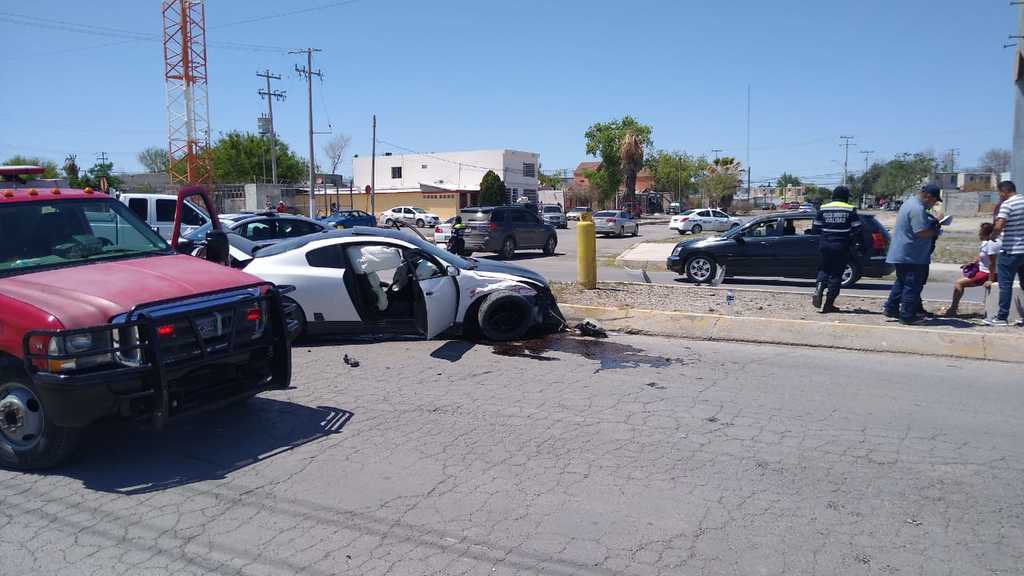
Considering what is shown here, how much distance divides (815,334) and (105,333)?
7.83 metres

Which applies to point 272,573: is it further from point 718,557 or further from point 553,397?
point 553,397

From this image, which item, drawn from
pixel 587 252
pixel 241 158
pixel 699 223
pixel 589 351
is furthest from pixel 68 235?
pixel 241 158

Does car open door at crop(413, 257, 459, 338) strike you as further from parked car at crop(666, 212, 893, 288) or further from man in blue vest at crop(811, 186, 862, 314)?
parked car at crop(666, 212, 893, 288)

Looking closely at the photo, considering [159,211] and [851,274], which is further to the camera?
[159,211]

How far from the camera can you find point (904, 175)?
308 ft

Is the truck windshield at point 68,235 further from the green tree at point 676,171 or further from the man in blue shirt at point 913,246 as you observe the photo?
the green tree at point 676,171

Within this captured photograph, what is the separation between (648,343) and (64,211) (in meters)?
6.47

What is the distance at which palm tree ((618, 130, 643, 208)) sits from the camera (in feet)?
224

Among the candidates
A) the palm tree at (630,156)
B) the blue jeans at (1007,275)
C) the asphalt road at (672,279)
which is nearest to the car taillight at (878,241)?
the asphalt road at (672,279)

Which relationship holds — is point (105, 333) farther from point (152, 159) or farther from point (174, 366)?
point (152, 159)

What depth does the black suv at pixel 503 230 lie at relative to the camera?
23281 millimetres

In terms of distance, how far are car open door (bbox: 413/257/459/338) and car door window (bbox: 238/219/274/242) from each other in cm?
874

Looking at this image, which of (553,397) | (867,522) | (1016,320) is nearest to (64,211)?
(553,397)

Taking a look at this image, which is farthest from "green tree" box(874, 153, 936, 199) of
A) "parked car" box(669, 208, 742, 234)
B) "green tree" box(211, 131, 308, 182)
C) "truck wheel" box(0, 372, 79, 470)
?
"truck wheel" box(0, 372, 79, 470)
